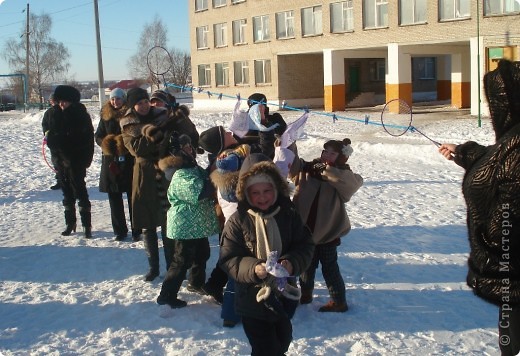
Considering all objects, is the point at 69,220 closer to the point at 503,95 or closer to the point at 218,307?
the point at 218,307

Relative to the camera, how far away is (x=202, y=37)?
4147 cm

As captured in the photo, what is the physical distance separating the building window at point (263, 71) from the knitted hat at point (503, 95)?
111 ft

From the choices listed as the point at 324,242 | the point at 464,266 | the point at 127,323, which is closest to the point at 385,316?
the point at 324,242

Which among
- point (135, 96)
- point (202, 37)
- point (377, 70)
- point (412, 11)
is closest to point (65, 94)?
point (135, 96)

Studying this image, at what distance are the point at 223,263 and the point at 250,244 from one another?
190mm

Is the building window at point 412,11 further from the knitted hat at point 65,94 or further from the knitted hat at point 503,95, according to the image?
the knitted hat at point 503,95

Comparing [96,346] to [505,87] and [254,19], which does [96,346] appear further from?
[254,19]

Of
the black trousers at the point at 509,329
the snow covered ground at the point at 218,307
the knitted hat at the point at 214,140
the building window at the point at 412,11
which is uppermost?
the building window at the point at 412,11

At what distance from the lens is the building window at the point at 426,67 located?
42.2m

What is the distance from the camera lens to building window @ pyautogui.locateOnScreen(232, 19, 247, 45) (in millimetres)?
37653

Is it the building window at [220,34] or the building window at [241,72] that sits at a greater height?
the building window at [220,34]

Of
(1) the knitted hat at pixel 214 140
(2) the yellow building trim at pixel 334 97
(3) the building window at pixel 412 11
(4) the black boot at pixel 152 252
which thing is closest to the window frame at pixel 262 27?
(2) the yellow building trim at pixel 334 97

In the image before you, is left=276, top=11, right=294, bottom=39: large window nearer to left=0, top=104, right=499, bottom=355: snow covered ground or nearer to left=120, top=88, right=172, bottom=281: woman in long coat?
left=0, top=104, right=499, bottom=355: snow covered ground

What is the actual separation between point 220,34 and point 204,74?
11.4ft
